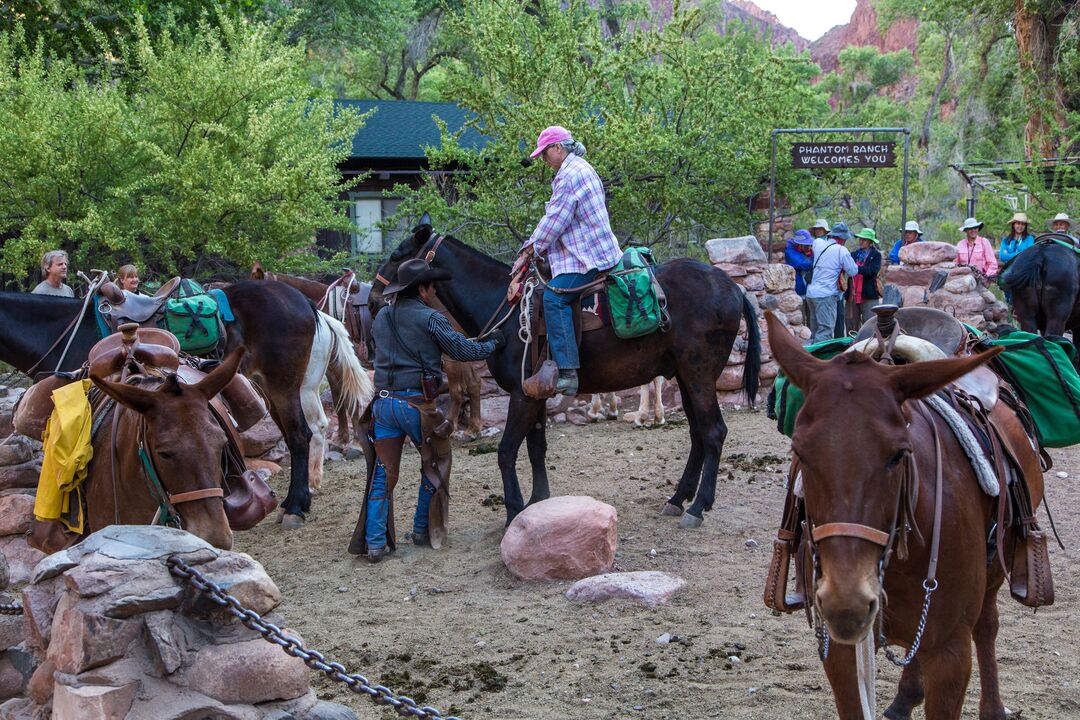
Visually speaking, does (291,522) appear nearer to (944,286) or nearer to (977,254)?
(944,286)

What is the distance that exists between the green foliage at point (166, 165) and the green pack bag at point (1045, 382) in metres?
8.75

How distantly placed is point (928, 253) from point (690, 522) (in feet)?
32.1

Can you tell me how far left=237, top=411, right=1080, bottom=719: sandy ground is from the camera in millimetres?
4523

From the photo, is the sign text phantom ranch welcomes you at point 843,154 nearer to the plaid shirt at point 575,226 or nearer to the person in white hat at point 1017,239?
the person in white hat at point 1017,239

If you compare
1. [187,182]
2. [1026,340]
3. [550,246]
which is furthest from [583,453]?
[1026,340]

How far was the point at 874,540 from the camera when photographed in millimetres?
2623

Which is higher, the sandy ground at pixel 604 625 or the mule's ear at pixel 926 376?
the mule's ear at pixel 926 376

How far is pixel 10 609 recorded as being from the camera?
12.9 feet

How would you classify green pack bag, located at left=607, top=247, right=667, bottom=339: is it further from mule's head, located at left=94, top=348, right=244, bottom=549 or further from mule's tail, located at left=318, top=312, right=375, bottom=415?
mule's head, located at left=94, top=348, right=244, bottom=549

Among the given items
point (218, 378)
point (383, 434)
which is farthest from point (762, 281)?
point (218, 378)

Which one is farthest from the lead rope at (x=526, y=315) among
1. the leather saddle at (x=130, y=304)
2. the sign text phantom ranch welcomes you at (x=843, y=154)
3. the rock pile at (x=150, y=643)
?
the sign text phantom ranch welcomes you at (x=843, y=154)

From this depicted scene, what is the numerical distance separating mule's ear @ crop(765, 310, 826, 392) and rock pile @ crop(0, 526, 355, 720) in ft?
5.91

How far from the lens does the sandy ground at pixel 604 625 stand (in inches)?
178

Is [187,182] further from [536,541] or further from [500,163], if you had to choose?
[536,541]
